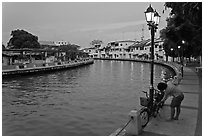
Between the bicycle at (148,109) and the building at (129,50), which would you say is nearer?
the bicycle at (148,109)

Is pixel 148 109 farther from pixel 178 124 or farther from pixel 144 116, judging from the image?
pixel 178 124

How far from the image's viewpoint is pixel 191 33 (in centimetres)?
1930

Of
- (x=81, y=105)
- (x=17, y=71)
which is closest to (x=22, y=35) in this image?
(x=17, y=71)

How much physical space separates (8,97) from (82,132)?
33.2 feet

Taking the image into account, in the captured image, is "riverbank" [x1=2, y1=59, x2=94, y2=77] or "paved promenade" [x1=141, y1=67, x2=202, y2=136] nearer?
"paved promenade" [x1=141, y1=67, x2=202, y2=136]

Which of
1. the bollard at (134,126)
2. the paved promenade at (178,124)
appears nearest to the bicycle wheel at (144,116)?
the paved promenade at (178,124)

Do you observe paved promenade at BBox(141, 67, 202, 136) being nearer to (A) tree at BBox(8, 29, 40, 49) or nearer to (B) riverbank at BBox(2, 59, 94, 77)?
(B) riverbank at BBox(2, 59, 94, 77)

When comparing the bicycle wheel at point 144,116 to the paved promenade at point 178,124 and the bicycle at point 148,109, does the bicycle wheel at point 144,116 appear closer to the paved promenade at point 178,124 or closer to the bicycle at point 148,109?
the bicycle at point 148,109

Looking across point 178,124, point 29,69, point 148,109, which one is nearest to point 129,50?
point 29,69

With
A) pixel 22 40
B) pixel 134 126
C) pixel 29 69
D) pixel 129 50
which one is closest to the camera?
pixel 134 126

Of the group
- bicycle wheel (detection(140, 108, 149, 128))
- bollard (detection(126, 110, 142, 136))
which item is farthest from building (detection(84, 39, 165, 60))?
bollard (detection(126, 110, 142, 136))

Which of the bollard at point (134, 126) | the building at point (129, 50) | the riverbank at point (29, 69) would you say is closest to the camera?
the bollard at point (134, 126)

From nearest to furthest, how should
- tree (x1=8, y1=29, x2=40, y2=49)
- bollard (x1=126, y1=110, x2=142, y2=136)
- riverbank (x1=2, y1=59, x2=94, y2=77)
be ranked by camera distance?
bollard (x1=126, y1=110, x2=142, y2=136) < riverbank (x1=2, y1=59, x2=94, y2=77) < tree (x1=8, y1=29, x2=40, y2=49)

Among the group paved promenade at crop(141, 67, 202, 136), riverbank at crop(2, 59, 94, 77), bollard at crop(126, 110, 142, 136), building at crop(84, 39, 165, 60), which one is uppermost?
building at crop(84, 39, 165, 60)
